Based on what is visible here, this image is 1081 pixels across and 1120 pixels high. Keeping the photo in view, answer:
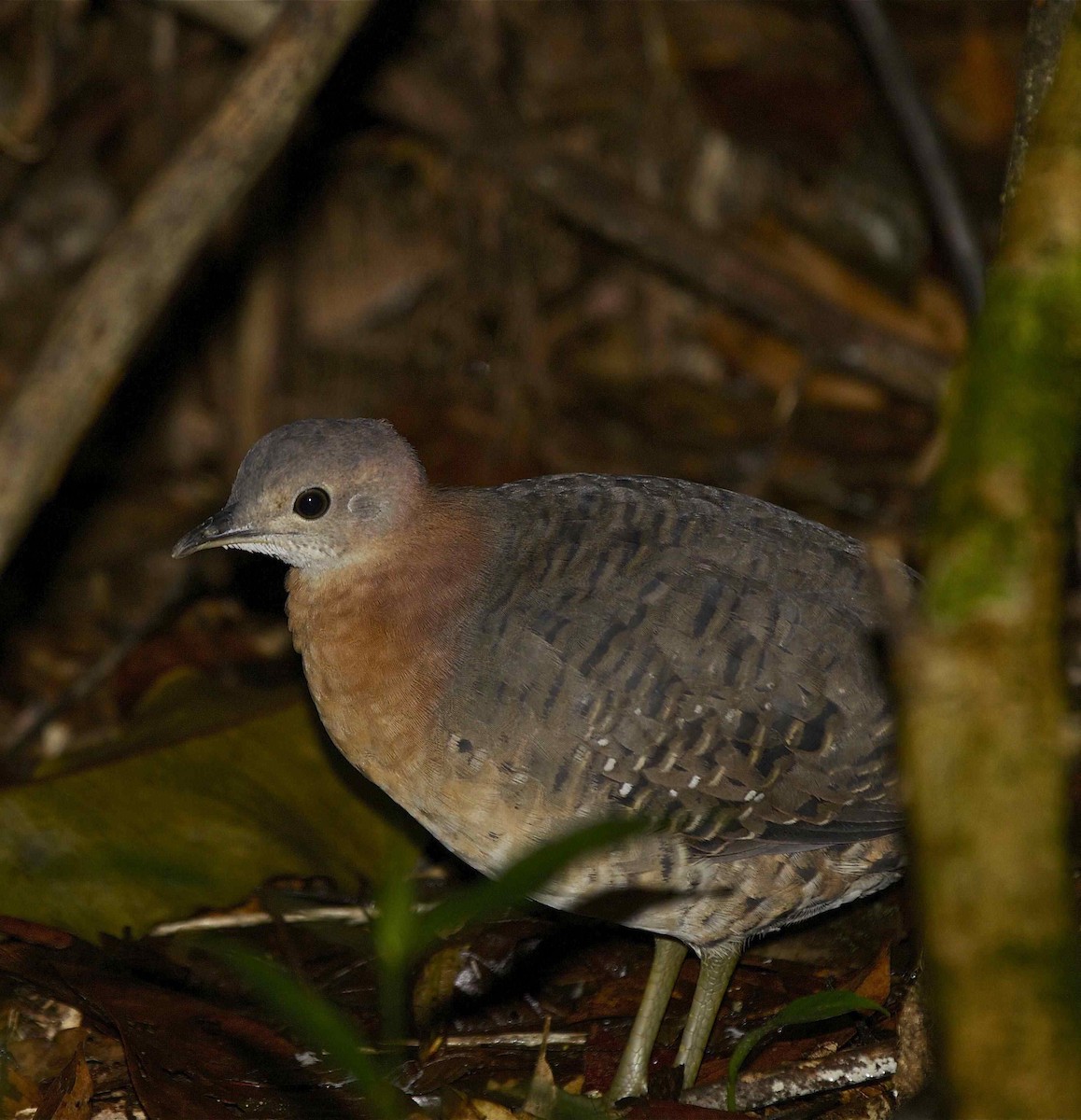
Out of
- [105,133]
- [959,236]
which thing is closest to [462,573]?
[959,236]

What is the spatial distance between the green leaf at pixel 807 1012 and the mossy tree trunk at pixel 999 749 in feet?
5.15

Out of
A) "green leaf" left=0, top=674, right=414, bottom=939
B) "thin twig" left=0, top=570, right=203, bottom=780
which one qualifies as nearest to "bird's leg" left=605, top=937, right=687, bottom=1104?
"green leaf" left=0, top=674, right=414, bottom=939

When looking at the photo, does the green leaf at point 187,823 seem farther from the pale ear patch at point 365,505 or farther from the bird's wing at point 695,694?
the bird's wing at point 695,694

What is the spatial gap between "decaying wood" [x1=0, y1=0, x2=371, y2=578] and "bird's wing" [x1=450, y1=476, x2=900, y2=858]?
1.69m

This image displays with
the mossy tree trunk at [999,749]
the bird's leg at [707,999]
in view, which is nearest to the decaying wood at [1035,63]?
the mossy tree trunk at [999,749]

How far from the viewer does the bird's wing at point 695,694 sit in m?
3.70

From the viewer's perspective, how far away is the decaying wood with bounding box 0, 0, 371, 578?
4.78 meters

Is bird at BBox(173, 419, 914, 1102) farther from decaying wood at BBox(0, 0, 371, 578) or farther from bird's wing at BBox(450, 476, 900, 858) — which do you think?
decaying wood at BBox(0, 0, 371, 578)

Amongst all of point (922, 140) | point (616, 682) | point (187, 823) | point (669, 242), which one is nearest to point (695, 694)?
point (616, 682)

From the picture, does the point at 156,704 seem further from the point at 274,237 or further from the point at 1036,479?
the point at 1036,479

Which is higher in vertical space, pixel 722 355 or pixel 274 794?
pixel 722 355

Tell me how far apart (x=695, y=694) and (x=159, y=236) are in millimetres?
2376

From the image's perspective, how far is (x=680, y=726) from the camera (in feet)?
12.1

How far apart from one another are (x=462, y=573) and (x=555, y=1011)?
1.27 metres
